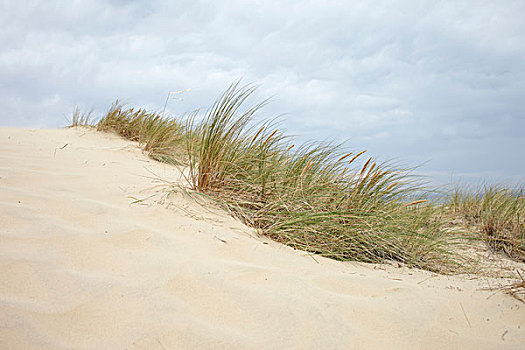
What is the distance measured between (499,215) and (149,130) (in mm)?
5729

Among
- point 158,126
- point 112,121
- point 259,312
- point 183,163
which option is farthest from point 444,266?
point 112,121

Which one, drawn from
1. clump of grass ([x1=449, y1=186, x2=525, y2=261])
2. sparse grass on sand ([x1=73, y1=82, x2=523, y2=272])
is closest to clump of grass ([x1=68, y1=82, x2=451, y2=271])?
sparse grass on sand ([x1=73, y1=82, x2=523, y2=272])

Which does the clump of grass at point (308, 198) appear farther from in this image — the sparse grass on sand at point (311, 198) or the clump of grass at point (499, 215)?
the clump of grass at point (499, 215)

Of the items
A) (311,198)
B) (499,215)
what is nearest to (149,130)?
(311,198)

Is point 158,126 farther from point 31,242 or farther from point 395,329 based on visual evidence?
point 395,329

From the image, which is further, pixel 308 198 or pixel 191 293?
pixel 308 198

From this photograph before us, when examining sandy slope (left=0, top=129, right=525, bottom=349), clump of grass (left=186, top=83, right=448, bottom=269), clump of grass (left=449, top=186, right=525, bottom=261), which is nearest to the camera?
sandy slope (left=0, top=129, right=525, bottom=349)

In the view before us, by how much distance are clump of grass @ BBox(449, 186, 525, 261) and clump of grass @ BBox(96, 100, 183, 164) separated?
4.67 meters

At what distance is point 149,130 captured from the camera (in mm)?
6121

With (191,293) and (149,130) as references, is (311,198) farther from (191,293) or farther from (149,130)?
(149,130)

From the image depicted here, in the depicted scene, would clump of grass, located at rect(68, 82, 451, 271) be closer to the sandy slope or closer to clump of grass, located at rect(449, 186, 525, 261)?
the sandy slope

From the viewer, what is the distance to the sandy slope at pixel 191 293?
1202 millimetres

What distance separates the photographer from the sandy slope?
1.20 m

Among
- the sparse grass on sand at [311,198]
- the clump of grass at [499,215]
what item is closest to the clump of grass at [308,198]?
the sparse grass on sand at [311,198]
